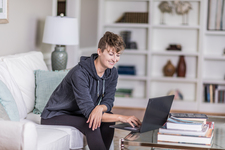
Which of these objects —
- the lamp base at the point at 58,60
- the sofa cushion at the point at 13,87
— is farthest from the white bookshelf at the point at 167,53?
the sofa cushion at the point at 13,87

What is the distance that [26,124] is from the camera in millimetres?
1734

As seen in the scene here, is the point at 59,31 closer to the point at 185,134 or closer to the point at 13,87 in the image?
the point at 13,87

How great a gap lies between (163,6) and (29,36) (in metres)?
2.28

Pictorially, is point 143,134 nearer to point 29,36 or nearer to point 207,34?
point 29,36

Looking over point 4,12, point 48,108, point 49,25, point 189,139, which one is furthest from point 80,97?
point 49,25

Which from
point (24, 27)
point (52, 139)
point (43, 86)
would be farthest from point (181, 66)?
point (52, 139)

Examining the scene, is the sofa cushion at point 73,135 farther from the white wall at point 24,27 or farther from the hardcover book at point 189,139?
the white wall at point 24,27

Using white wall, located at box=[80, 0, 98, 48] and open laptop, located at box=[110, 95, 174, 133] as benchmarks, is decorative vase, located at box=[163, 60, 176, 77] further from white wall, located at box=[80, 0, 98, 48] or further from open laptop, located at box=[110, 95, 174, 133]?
open laptop, located at box=[110, 95, 174, 133]

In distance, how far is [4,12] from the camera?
116 inches

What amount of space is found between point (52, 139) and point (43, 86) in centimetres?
82

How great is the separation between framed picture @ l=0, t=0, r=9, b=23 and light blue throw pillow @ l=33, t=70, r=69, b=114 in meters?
0.55

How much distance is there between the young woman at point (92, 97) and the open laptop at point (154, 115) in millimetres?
109

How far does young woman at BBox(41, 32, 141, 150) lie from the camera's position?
2123mm

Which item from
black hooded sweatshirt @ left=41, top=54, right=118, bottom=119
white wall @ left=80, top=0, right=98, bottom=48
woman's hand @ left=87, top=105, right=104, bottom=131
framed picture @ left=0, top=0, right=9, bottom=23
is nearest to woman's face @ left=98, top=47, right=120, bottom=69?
black hooded sweatshirt @ left=41, top=54, right=118, bottom=119
